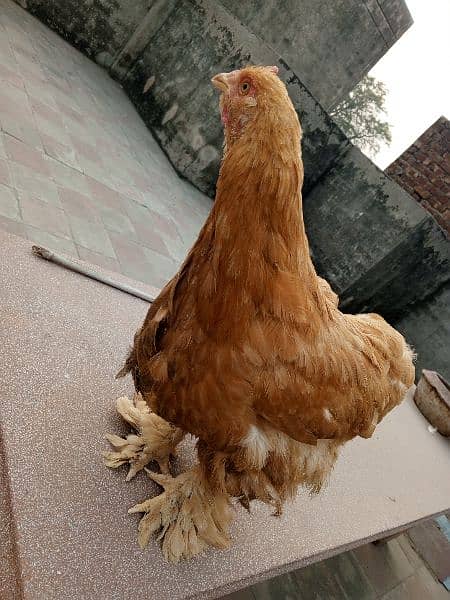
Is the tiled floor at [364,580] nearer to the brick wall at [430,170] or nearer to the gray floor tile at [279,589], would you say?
the gray floor tile at [279,589]

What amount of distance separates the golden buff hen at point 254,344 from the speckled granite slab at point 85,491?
0.42 ft

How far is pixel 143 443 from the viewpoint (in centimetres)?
167

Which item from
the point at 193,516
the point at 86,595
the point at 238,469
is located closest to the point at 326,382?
the point at 238,469

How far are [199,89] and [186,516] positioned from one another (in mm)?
6697

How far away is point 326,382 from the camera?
125 cm

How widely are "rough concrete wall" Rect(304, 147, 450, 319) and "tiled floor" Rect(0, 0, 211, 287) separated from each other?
83.2 inches

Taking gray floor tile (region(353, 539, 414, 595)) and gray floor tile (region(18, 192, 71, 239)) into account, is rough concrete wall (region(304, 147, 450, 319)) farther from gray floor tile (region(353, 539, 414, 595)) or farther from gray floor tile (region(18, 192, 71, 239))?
gray floor tile (region(18, 192, 71, 239))

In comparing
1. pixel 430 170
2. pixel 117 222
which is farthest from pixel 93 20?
pixel 430 170

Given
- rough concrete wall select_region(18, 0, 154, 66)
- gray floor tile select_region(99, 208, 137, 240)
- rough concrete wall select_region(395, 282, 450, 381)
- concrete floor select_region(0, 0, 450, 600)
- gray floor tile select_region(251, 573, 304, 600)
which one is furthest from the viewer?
rough concrete wall select_region(18, 0, 154, 66)

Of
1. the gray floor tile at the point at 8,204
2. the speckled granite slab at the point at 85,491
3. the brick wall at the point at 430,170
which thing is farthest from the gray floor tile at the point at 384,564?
the brick wall at the point at 430,170

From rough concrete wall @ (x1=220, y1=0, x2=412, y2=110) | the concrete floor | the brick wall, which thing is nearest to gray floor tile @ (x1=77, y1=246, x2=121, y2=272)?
the concrete floor

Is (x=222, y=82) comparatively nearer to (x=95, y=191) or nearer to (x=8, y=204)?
(x=8, y=204)

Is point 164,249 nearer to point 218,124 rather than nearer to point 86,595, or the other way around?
point 218,124

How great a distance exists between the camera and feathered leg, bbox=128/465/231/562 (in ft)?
4.80
